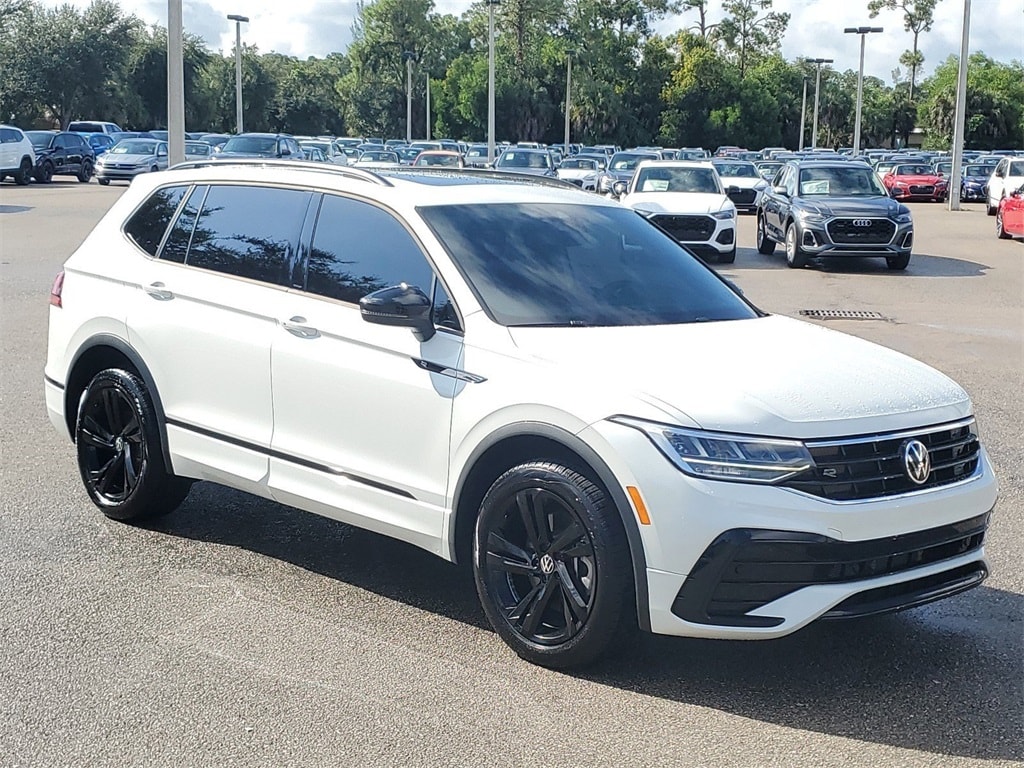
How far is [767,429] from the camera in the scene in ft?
13.4

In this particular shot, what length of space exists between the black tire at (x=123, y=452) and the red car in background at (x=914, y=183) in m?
43.2

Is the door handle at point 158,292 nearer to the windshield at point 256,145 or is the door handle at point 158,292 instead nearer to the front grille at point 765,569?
the front grille at point 765,569

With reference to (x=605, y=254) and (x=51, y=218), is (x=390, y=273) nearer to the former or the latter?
(x=605, y=254)

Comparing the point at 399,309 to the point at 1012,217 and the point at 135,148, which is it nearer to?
the point at 1012,217

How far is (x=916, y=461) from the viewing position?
14.0 feet

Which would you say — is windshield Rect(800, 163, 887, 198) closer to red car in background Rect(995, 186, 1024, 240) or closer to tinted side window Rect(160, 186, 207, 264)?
red car in background Rect(995, 186, 1024, 240)

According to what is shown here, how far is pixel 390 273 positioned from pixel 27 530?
234 cm

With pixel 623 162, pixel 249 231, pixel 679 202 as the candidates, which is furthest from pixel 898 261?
pixel 249 231

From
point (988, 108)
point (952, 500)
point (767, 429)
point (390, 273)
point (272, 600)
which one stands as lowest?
point (272, 600)

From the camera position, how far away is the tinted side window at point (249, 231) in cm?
560

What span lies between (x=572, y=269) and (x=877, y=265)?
17.1 m

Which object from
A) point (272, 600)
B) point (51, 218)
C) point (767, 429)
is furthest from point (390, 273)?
point (51, 218)

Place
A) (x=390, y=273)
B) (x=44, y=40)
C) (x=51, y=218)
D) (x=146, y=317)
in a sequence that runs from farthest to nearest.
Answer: (x=44, y=40)
(x=51, y=218)
(x=146, y=317)
(x=390, y=273)

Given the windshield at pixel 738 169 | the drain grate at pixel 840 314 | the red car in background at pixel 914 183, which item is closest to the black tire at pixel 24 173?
the windshield at pixel 738 169
